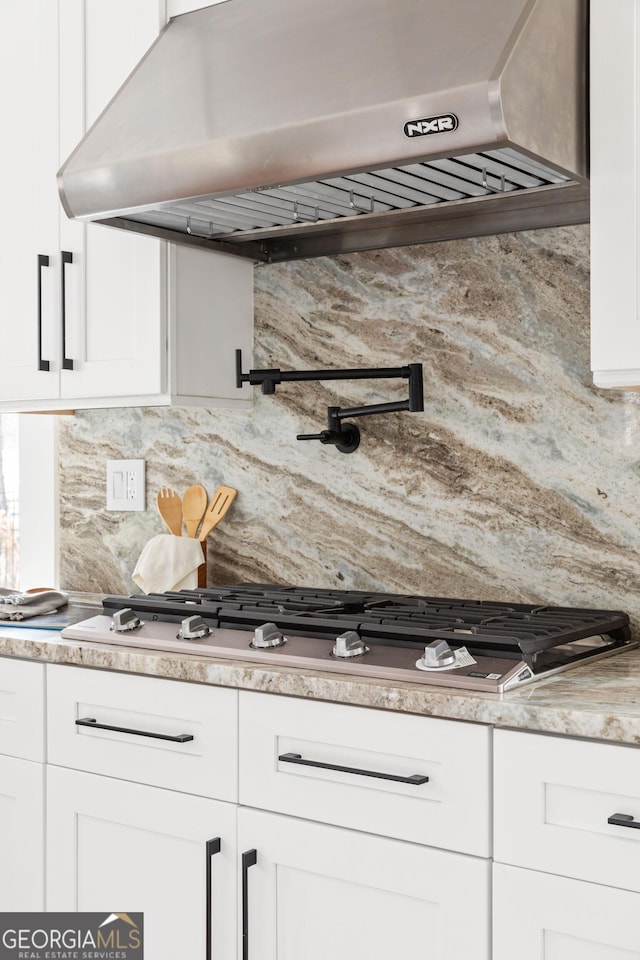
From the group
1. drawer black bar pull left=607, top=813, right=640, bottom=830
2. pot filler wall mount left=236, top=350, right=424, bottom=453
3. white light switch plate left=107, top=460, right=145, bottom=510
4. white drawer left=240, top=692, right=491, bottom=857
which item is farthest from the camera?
white light switch plate left=107, top=460, right=145, bottom=510

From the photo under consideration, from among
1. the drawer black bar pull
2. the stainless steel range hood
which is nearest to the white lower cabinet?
the drawer black bar pull

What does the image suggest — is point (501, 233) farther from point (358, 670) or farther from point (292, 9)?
point (358, 670)

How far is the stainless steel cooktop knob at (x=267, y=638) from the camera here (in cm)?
168

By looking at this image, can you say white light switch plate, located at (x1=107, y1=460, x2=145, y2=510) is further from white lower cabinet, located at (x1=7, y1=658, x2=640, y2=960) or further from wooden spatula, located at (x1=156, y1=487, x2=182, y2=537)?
white lower cabinet, located at (x1=7, y1=658, x2=640, y2=960)

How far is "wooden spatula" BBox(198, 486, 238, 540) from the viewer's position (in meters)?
2.42

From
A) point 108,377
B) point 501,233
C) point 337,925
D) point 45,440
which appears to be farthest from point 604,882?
point 45,440

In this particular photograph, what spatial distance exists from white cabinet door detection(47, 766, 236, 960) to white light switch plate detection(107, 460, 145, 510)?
33.8 inches

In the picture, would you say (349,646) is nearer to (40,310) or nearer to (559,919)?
Result: (559,919)

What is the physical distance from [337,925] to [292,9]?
1526 millimetres

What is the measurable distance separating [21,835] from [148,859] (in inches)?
13.2

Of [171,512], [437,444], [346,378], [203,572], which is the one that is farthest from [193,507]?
[437,444]

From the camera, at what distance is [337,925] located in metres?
1.54
